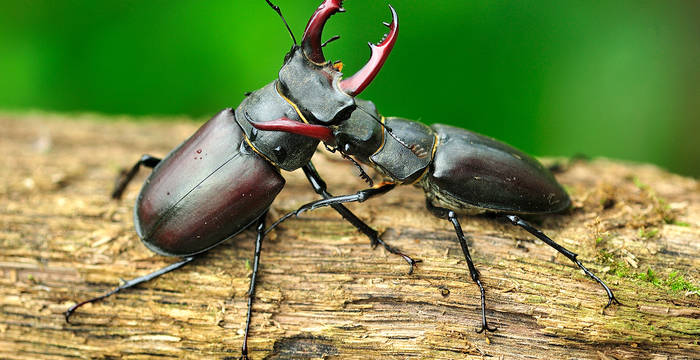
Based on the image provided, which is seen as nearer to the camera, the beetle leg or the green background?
the beetle leg

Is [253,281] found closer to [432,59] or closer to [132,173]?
[132,173]

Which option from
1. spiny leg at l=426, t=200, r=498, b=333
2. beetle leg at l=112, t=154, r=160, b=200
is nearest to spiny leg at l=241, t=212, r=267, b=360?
beetle leg at l=112, t=154, r=160, b=200

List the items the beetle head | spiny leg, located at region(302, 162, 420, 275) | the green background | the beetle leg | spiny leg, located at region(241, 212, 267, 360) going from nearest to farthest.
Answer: the beetle head, spiny leg, located at region(241, 212, 267, 360), spiny leg, located at region(302, 162, 420, 275), the beetle leg, the green background

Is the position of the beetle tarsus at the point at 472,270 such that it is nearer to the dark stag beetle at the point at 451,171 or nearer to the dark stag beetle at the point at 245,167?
the dark stag beetle at the point at 451,171

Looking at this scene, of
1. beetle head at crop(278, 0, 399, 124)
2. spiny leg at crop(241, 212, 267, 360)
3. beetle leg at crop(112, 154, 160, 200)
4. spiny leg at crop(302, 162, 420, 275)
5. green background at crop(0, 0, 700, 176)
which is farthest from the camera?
green background at crop(0, 0, 700, 176)

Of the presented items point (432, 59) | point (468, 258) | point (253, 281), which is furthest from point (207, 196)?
point (432, 59)

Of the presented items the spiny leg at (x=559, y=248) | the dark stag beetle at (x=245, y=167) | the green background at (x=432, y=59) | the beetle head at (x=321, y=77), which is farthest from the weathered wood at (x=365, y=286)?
the green background at (x=432, y=59)

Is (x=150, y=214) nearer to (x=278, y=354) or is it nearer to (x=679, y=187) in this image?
(x=278, y=354)

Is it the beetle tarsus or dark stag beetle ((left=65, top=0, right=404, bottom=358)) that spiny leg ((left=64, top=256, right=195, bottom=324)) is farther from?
the beetle tarsus
